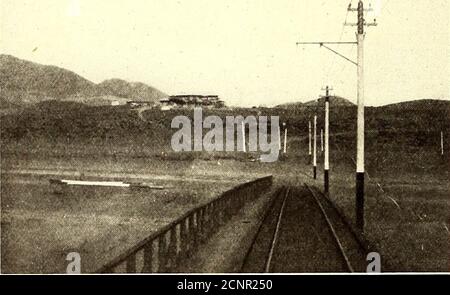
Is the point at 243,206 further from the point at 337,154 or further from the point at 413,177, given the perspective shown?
the point at 337,154

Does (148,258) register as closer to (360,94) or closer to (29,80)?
(360,94)

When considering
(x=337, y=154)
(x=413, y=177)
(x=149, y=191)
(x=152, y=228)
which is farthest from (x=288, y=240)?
(x=337, y=154)

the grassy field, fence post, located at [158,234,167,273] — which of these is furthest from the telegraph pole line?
fence post, located at [158,234,167,273]

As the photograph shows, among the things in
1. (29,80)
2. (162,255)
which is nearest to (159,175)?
(29,80)

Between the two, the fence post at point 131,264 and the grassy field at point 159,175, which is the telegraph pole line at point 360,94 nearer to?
the grassy field at point 159,175

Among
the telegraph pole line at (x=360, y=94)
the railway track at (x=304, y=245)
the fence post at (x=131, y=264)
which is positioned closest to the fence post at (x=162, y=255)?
the railway track at (x=304, y=245)
